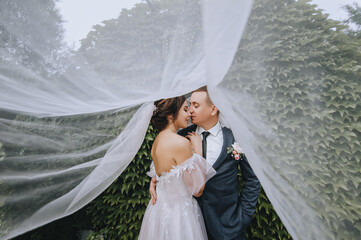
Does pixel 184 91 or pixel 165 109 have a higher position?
pixel 165 109

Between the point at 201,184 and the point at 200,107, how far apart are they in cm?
53

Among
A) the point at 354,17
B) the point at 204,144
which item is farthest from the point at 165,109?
the point at 354,17

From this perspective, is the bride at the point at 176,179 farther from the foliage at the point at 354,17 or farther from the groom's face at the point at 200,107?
the foliage at the point at 354,17

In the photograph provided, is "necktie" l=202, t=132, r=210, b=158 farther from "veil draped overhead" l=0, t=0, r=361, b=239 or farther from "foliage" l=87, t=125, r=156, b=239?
"foliage" l=87, t=125, r=156, b=239

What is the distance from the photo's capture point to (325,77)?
0.96m

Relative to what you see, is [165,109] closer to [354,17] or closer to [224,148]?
[224,148]

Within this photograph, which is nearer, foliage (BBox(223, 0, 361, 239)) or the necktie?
foliage (BBox(223, 0, 361, 239))

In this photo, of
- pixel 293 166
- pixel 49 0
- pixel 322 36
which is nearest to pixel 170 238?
pixel 293 166

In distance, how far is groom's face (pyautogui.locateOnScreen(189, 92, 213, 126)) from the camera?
5.32ft

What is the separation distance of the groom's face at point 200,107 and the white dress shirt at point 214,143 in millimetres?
125

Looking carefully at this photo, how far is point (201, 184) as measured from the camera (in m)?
1.52

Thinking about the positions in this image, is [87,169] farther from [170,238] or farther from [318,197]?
[318,197]

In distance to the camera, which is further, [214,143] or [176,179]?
[214,143]

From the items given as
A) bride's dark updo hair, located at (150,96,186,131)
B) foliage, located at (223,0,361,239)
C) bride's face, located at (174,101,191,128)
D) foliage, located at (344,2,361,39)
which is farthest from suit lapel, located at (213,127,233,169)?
foliage, located at (344,2,361,39)
